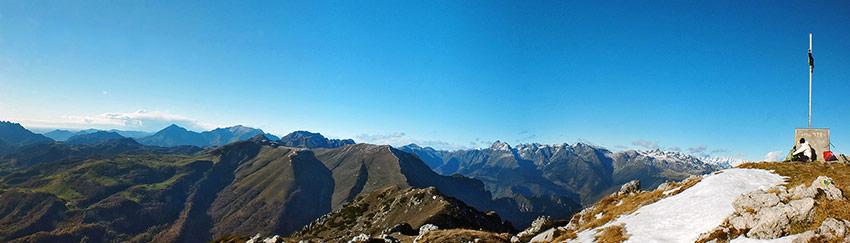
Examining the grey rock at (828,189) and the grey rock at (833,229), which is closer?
the grey rock at (833,229)

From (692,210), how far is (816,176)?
11577 mm

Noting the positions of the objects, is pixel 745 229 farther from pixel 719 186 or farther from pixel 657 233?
pixel 719 186

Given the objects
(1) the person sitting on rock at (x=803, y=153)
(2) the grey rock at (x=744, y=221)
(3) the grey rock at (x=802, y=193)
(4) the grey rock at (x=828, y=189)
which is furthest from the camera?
(1) the person sitting on rock at (x=803, y=153)

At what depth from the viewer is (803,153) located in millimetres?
35781

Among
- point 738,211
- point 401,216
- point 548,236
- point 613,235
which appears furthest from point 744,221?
point 401,216

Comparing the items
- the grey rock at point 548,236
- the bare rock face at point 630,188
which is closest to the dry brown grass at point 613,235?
the grey rock at point 548,236

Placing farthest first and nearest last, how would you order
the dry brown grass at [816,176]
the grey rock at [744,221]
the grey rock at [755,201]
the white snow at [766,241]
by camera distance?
the grey rock at [755,201] < the grey rock at [744,221] < the dry brown grass at [816,176] < the white snow at [766,241]

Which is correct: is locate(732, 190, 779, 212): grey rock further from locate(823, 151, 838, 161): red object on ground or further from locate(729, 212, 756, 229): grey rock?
locate(823, 151, 838, 161): red object on ground

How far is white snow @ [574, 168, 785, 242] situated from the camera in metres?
22.5

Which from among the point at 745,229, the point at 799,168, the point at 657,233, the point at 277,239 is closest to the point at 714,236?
the point at 745,229

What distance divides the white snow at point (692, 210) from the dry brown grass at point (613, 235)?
1.32 ft

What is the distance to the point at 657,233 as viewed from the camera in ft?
77.2

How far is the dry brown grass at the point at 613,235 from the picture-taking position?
24.1m

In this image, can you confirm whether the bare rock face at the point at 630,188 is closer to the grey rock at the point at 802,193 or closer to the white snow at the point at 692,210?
the white snow at the point at 692,210
